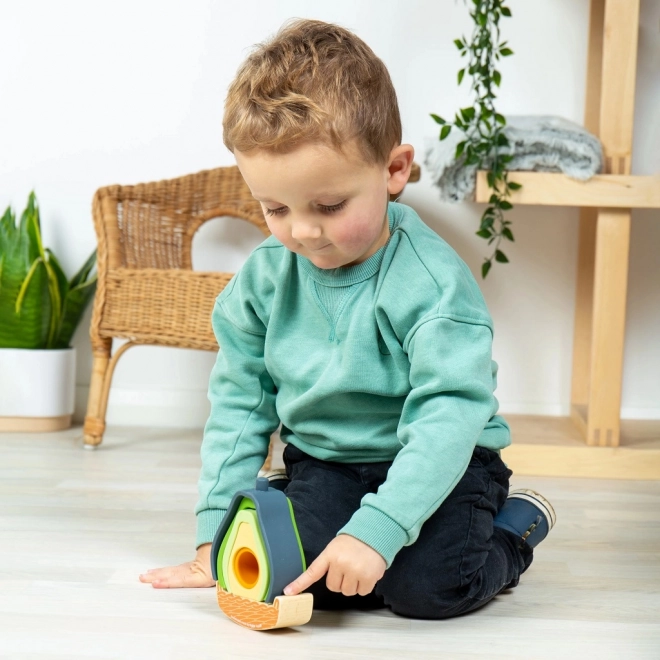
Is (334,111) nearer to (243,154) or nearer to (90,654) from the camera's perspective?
(243,154)

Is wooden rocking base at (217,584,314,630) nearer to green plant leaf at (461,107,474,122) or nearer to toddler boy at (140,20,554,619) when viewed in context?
toddler boy at (140,20,554,619)

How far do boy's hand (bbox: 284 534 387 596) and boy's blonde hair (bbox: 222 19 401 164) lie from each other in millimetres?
386

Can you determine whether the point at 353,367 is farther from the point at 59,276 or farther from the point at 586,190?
the point at 59,276

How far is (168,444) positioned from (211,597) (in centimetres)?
93

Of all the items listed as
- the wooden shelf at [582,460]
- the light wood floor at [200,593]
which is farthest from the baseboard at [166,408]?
the light wood floor at [200,593]

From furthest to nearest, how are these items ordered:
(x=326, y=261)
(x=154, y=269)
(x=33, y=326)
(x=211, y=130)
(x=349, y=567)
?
(x=211, y=130)
(x=33, y=326)
(x=154, y=269)
(x=326, y=261)
(x=349, y=567)

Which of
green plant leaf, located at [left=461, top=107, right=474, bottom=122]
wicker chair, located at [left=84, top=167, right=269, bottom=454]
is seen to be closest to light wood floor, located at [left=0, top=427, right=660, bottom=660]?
wicker chair, located at [left=84, top=167, right=269, bottom=454]

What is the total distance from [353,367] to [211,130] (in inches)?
49.1

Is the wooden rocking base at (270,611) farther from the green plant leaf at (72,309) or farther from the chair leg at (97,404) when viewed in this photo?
the green plant leaf at (72,309)

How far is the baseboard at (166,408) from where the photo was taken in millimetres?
2158

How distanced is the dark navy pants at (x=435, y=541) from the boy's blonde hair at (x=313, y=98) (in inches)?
15.3

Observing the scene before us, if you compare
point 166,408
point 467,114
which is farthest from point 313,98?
point 166,408

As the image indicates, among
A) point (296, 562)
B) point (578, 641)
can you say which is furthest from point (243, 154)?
point (578, 641)

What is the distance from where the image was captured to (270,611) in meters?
0.92
